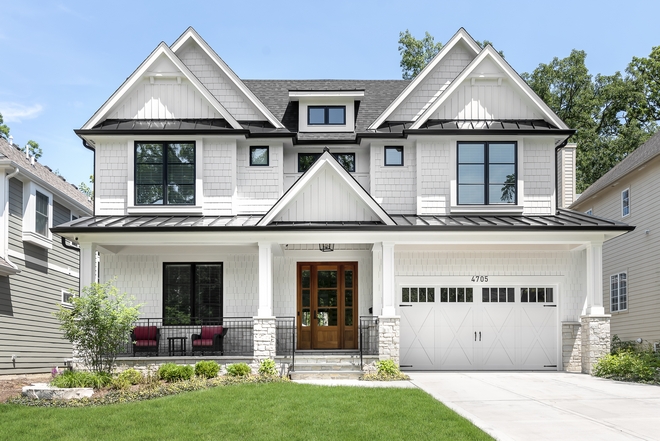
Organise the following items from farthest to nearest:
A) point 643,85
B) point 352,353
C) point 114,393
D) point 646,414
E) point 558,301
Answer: point 643,85
point 558,301
point 352,353
point 114,393
point 646,414

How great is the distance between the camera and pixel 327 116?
2105 centimetres

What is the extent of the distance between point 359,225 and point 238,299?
4.40 metres

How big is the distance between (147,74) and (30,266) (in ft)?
24.1

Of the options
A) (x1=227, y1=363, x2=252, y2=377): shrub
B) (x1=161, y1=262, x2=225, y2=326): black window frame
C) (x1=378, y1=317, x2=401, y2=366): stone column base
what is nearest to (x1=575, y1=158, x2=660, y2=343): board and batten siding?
(x1=378, y1=317, x2=401, y2=366): stone column base

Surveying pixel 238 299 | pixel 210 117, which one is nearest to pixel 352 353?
pixel 238 299

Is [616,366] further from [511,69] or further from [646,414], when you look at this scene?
[511,69]

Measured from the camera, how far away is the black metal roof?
17.1 m

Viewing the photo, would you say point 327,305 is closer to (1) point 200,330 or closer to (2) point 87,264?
(1) point 200,330

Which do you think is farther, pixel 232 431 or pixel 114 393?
pixel 114 393

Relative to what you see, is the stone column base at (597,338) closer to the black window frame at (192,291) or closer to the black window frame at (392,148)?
the black window frame at (392,148)

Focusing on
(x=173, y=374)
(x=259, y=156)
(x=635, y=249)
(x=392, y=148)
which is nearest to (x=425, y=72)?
(x=392, y=148)

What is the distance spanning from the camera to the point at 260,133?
19.8 metres

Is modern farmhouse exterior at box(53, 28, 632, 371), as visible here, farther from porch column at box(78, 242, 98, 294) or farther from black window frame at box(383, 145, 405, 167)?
porch column at box(78, 242, 98, 294)

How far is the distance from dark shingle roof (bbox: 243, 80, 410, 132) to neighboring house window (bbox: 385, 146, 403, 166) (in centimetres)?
129
